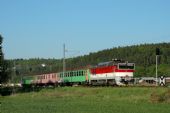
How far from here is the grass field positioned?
33094 millimetres

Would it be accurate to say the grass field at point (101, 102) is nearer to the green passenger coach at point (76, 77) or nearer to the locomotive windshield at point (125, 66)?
the locomotive windshield at point (125, 66)

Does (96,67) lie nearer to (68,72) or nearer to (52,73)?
(68,72)

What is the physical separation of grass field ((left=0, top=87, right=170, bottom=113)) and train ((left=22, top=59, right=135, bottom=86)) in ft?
20.4

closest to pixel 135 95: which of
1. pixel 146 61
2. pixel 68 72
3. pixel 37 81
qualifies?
pixel 68 72

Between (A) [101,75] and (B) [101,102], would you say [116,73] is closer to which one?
(A) [101,75]

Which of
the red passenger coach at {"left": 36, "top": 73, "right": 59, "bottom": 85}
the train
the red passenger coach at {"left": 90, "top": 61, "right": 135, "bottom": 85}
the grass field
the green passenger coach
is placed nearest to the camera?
the grass field

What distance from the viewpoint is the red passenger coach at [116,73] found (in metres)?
65.8

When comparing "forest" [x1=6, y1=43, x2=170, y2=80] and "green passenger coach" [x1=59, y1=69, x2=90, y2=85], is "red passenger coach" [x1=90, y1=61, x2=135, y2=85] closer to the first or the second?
"green passenger coach" [x1=59, y1=69, x2=90, y2=85]

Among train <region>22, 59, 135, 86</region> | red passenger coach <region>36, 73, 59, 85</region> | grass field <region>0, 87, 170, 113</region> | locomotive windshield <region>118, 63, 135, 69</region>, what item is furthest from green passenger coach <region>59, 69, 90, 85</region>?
grass field <region>0, 87, 170, 113</region>

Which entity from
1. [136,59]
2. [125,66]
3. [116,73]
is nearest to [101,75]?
[125,66]

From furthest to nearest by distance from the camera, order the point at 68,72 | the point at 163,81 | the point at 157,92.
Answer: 1. the point at 68,72
2. the point at 163,81
3. the point at 157,92

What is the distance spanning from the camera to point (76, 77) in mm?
83562

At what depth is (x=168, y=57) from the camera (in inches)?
6156

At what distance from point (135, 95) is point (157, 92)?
496 cm
